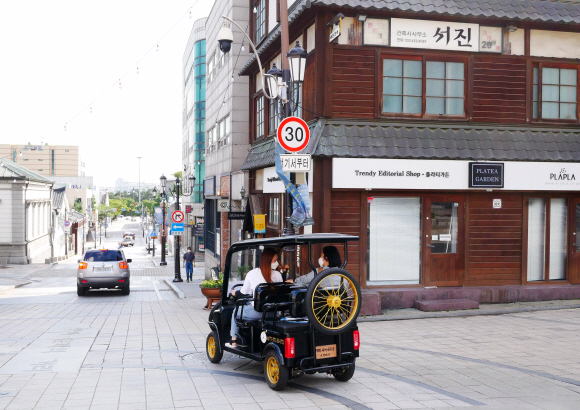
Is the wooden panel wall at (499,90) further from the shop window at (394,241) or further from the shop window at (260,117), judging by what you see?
the shop window at (260,117)

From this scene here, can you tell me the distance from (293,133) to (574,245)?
8.43m

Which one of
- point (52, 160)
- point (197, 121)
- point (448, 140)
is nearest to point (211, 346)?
point (448, 140)

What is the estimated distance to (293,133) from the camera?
1182cm

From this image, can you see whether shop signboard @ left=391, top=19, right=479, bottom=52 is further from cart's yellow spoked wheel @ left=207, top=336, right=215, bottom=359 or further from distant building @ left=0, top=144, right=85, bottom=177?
distant building @ left=0, top=144, right=85, bottom=177

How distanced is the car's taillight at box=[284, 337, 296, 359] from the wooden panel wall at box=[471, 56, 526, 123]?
9.57m

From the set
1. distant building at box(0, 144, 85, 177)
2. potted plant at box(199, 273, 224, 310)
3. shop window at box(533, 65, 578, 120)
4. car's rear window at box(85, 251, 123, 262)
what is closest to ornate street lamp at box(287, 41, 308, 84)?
potted plant at box(199, 273, 224, 310)

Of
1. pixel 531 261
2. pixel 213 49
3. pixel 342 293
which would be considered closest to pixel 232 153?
pixel 213 49

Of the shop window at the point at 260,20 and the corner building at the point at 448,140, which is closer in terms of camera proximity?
the corner building at the point at 448,140

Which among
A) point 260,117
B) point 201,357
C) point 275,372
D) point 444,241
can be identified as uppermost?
point 260,117

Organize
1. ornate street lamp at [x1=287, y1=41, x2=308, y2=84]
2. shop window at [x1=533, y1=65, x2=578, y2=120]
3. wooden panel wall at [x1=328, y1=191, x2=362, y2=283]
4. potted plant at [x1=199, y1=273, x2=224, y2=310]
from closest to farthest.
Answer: ornate street lamp at [x1=287, y1=41, x2=308, y2=84] < wooden panel wall at [x1=328, y1=191, x2=362, y2=283] < shop window at [x1=533, y1=65, x2=578, y2=120] < potted plant at [x1=199, y1=273, x2=224, y2=310]

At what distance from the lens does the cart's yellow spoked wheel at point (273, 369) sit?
304 inches

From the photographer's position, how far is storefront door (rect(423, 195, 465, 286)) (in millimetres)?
14844

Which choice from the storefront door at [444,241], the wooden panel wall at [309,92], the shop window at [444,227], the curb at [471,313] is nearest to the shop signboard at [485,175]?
the storefront door at [444,241]

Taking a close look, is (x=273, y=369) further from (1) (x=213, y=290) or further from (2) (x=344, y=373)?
(1) (x=213, y=290)
